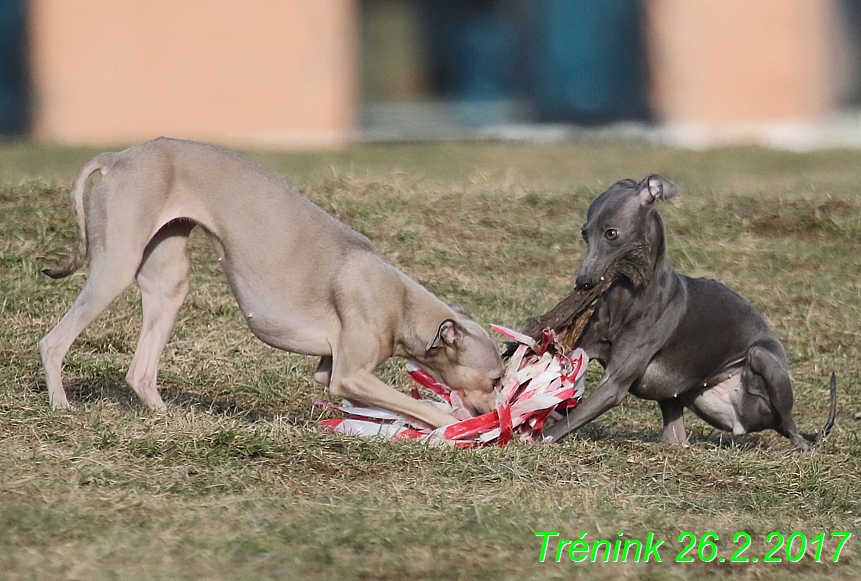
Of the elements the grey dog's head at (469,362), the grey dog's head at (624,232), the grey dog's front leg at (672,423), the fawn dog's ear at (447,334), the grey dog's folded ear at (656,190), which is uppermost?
the grey dog's folded ear at (656,190)

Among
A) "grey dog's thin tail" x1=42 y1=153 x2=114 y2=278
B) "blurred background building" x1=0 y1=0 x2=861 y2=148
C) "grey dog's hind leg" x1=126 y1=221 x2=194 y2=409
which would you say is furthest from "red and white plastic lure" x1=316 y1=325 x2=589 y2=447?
"blurred background building" x1=0 y1=0 x2=861 y2=148

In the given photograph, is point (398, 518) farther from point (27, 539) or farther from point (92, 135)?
point (92, 135)

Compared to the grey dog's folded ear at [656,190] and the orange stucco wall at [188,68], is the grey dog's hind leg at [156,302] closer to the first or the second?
the grey dog's folded ear at [656,190]

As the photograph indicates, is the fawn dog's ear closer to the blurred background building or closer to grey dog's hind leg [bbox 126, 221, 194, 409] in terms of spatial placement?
grey dog's hind leg [bbox 126, 221, 194, 409]

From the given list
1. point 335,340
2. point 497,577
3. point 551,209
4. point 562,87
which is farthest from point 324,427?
point 562,87

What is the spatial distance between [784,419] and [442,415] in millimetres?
1748

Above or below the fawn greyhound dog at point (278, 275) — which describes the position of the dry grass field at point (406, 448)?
below

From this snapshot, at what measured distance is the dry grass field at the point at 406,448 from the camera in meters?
4.03

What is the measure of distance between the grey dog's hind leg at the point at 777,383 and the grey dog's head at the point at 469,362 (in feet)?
4.34

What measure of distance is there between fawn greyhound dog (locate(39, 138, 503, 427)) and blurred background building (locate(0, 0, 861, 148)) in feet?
31.8

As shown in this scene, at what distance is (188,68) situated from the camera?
15.8m

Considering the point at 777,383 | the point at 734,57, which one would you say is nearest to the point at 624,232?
the point at 777,383

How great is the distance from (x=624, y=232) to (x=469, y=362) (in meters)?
0.86

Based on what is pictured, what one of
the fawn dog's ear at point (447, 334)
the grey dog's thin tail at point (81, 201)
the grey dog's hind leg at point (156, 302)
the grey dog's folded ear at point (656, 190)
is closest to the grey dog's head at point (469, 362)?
the fawn dog's ear at point (447, 334)
